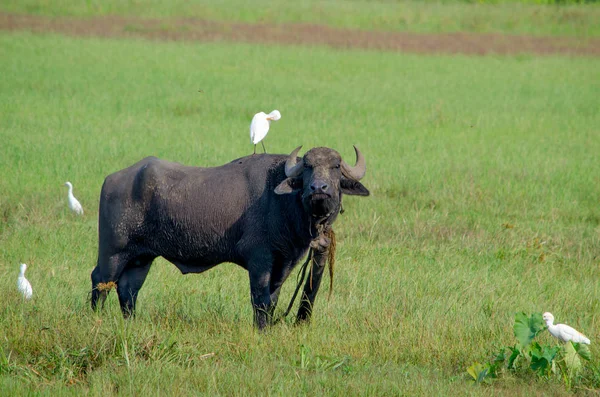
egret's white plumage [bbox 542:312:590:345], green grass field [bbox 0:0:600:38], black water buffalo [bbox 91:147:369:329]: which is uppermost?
green grass field [bbox 0:0:600:38]

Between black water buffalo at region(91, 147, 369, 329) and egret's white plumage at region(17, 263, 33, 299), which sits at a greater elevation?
black water buffalo at region(91, 147, 369, 329)

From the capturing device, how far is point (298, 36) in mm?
22656

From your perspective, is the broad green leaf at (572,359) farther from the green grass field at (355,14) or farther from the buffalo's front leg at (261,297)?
the green grass field at (355,14)

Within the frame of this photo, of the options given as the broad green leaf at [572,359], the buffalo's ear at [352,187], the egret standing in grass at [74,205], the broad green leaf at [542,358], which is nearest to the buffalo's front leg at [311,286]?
the buffalo's ear at [352,187]

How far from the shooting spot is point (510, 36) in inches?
983

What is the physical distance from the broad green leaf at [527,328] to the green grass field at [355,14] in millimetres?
21777

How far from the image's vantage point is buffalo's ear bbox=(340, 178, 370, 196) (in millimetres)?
4711

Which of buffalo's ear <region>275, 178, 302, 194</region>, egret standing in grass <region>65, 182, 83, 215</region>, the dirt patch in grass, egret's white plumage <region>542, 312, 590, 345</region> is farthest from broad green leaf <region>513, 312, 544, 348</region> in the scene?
the dirt patch in grass

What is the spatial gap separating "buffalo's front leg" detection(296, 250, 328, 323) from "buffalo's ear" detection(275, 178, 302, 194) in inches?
16.5

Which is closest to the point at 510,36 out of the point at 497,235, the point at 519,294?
the point at 497,235

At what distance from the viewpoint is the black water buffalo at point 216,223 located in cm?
481

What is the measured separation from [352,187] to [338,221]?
324 cm

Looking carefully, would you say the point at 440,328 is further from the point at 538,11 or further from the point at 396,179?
the point at 538,11

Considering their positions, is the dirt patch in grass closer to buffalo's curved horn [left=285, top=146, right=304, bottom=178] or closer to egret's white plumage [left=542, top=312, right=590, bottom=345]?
buffalo's curved horn [left=285, top=146, right=304, bottom=178]
